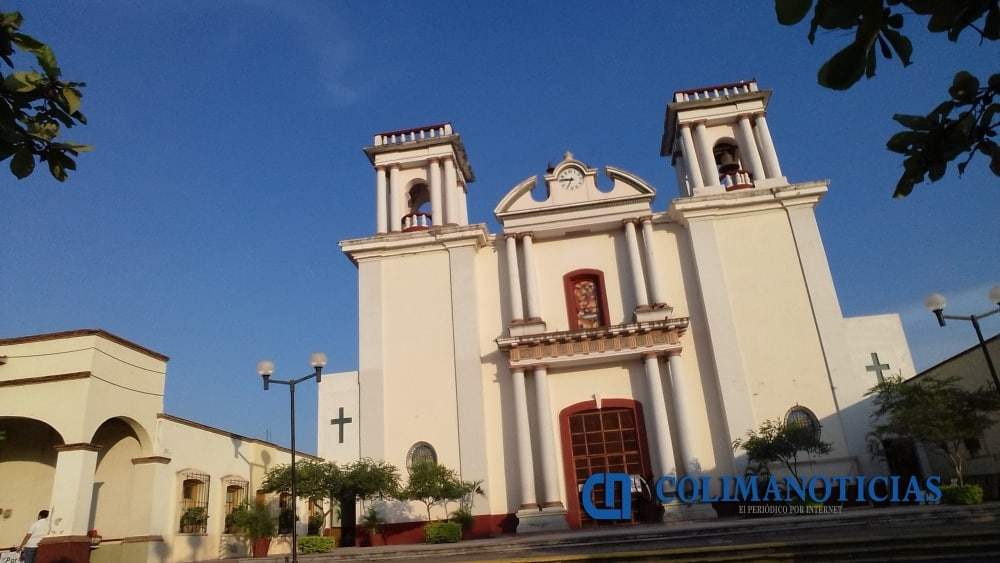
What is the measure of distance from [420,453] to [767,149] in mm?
14098

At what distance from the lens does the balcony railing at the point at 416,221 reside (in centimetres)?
2239

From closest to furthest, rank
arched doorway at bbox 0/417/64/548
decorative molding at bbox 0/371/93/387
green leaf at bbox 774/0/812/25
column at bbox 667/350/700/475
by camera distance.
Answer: green leaf at bbox 774/0/812/25, decorative molding at bbox 0/371/93/387, arched doorway at bbox 0/417/64/548, column at bbox 667/350/700/475

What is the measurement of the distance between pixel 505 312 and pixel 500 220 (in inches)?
114

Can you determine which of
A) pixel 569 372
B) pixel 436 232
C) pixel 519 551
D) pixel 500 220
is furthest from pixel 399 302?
pixel 519 551

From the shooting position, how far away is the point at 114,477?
16.9 meters

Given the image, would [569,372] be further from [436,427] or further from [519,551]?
[519,551]

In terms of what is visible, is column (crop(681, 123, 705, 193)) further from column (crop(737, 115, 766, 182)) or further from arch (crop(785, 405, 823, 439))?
arch (crop(785, 405, 823, 439))

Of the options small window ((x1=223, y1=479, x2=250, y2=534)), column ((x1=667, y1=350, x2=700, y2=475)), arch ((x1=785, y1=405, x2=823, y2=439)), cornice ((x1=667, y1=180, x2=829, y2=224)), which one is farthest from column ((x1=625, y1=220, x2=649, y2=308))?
small window ((x1=223, y1=479, x2=250, y2=534))

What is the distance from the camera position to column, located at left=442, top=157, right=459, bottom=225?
22172 millimetres

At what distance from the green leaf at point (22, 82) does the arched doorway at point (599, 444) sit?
17.2m

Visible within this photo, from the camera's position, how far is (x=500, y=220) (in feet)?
70.1

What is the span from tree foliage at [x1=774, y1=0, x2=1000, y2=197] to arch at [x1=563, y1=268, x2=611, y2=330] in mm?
17316

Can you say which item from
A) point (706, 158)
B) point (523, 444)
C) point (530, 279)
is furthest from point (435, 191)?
point (523, 444)

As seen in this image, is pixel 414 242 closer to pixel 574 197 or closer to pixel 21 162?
pixel 574 197
